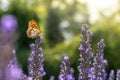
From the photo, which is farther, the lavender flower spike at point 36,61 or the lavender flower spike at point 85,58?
the lavender flower spike at point 85,58

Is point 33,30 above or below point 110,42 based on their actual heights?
below

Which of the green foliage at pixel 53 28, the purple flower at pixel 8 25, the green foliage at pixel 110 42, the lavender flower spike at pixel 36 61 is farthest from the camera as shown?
the green foliage at pixel 53 28

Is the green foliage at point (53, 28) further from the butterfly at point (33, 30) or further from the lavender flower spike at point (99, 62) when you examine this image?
the butterfly at point (33, 30)

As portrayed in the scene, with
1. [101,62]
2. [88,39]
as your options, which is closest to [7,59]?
[88,39]

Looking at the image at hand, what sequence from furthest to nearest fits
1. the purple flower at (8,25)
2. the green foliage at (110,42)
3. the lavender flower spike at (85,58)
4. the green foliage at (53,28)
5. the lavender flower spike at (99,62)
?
the green foliage at (53,28)
the green foliage at (110,42)
the lavender flower spike at (99,62)
the lavender flower spike at (85,58)
the purple flower at (8,25)

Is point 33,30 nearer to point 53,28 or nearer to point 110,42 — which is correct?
point 110,42

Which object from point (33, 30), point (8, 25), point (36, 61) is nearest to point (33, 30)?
point (33, 30)

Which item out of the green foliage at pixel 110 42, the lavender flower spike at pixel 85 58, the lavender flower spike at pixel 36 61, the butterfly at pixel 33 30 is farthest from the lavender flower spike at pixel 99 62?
the green foliage at pixel 110 42

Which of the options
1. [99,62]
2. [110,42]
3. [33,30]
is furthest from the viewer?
[110,42]

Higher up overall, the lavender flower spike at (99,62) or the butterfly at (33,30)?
the lavender flower spike at (99,62)
